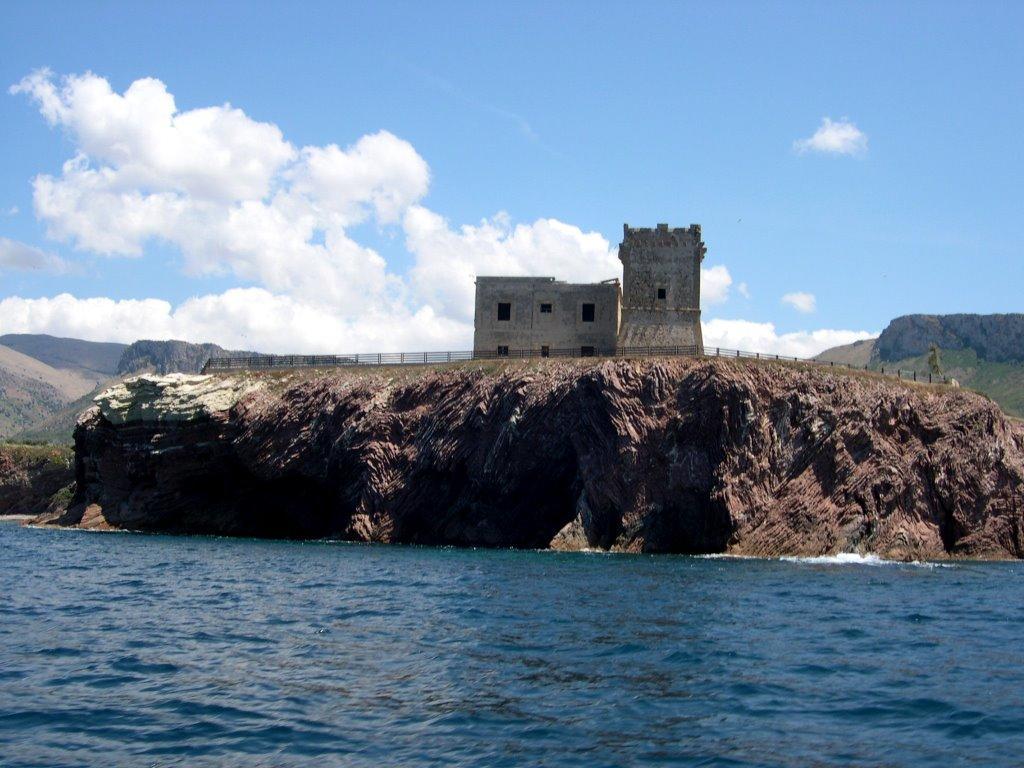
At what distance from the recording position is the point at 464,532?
7631 centimetres

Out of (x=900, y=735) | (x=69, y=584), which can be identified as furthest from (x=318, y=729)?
(x=69, y=584)

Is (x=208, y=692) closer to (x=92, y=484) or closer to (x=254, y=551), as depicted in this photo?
(x=254, y=551)

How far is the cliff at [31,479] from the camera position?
13112cm

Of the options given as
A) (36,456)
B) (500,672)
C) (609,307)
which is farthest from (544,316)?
(36,456)

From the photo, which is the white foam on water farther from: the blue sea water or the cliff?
the cliff

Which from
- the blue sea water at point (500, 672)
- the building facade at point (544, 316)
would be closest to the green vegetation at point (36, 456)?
the building facade at point (544, 316)

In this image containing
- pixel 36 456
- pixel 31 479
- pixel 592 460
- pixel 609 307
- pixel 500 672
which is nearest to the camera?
pixel 500 672

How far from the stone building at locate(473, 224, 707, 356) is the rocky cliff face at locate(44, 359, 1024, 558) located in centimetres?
947

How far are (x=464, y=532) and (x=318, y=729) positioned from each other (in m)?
55.9

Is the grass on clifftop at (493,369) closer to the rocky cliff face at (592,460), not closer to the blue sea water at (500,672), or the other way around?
the rocky cliff face at (592,460)

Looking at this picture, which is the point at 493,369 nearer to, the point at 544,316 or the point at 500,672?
the point at 544,316

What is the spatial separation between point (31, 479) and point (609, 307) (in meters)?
79.7

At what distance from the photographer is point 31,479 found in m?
133

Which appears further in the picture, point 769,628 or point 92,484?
point 92,484
